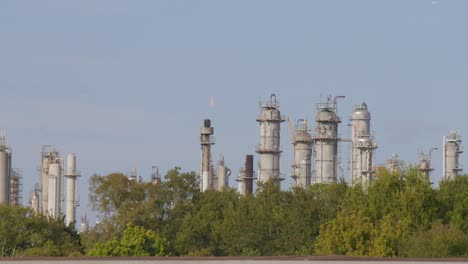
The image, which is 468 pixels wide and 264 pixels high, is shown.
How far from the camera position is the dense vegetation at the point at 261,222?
77625 millimetres

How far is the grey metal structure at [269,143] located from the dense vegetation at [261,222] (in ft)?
37.0

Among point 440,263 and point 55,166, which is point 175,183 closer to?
point 55,166

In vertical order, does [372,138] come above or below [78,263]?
above

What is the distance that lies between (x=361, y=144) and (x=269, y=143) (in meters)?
10.8

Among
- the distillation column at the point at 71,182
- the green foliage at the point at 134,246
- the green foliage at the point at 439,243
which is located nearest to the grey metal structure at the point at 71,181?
the distillation column at the point at 71,182

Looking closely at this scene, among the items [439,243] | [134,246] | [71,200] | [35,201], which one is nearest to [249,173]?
[71,200]

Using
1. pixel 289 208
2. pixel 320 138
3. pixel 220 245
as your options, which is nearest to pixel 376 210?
pixel 289 208

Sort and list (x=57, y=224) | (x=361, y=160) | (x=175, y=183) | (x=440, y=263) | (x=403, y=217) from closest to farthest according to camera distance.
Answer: (x=440, y=263)
(x=403, y=217)
(x=57, y=224)
(x=175, y=183)
(x=361, y=160)

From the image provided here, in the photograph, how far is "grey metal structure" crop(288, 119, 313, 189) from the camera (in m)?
120

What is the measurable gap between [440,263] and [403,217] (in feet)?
113

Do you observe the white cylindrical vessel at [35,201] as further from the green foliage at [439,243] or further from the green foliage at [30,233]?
the green foliage at [439,243]

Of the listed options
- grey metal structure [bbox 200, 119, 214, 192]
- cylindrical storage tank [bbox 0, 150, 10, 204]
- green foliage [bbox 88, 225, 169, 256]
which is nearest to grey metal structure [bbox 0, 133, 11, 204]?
cylindrical storage tank [bbox 0, 150, 10, 204]

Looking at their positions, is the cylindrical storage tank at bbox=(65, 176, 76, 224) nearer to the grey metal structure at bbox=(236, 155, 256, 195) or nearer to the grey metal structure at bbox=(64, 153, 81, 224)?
the grey metal structure at bbox=(64, 153, 81, 224)

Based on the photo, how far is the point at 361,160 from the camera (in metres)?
125
